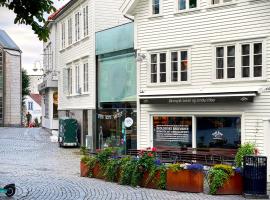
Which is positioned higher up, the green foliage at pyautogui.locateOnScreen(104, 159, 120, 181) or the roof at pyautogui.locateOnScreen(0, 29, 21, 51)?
the roof at pyautogui.locateOnScreen(0, 29, 21, 51)

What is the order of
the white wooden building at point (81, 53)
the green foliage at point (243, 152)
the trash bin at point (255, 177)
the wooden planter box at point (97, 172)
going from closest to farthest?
1. the trash bin at point (255, 177)
2. the wooden planter box at point (97, 172)
3. the green foliage at point (243, 152)
4. the white wooden building at point (81, 53)

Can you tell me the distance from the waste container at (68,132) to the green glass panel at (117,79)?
11.9 ft

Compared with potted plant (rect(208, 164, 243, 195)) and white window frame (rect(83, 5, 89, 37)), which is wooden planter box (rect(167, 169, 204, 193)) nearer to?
potted plant (rect(208, 164, 243, 195))

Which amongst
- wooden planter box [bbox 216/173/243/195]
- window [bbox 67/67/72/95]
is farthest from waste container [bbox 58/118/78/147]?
wooden planter box [bbox 216/173/243/195]

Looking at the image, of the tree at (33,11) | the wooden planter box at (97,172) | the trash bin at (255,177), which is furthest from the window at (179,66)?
the tree at (33,11)

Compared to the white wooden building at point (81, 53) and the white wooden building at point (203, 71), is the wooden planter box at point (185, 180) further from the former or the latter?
the white wooden building at point (81, 53)

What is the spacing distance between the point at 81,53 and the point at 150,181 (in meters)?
14.8

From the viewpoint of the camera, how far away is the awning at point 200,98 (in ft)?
62.1

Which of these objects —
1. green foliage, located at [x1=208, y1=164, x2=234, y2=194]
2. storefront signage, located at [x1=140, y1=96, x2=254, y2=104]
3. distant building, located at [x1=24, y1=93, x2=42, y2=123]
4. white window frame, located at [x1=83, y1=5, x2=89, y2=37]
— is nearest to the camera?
green foliage, located at [x1=208, y1=164, x2=234, y2=194]

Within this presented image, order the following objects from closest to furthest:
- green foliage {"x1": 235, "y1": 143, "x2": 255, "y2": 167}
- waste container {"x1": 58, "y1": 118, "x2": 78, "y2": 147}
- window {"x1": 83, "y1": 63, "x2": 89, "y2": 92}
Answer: green foliage {"x1": 235, "y1": 143, "x2": 255, "y2": 167}
window {"x1": 83, "y1": 63, "x2": 89, "y2": 92}
waste container {"x1": 58, "y1": 118, "x2": 78, "y2": 147}

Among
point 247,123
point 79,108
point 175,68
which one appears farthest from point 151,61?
point 79,108

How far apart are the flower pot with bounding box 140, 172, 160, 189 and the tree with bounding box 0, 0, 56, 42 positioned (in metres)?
6.61

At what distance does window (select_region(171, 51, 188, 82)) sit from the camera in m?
21.3

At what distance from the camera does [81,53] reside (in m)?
29.6
